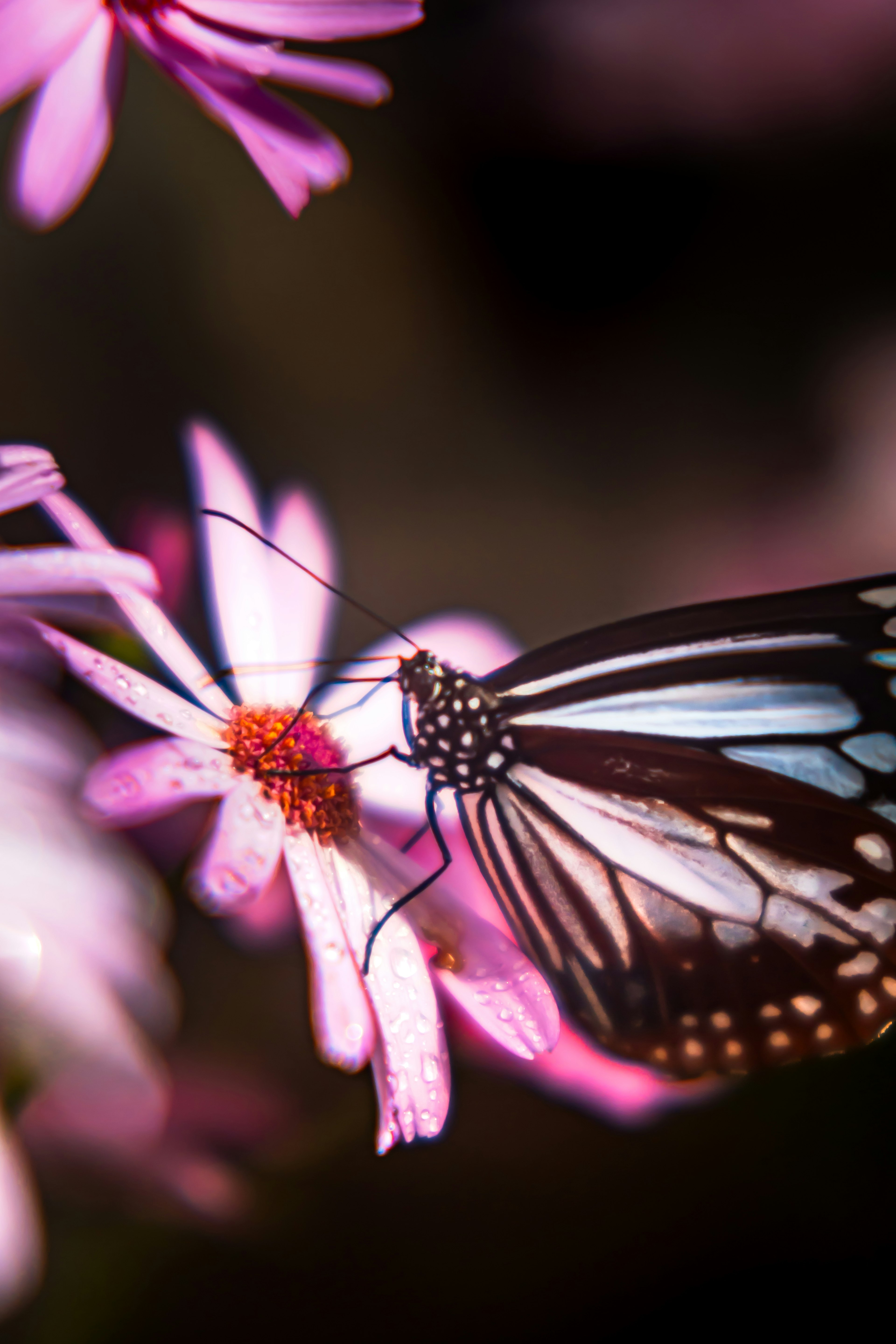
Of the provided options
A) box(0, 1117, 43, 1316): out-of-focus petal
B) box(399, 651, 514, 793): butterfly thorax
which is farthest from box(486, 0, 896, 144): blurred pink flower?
box(0, 1117, 43, 1316): out-of-focus petal

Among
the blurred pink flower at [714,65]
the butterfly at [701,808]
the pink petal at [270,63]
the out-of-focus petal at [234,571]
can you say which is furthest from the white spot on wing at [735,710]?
the blurred pink flower at [714,65]

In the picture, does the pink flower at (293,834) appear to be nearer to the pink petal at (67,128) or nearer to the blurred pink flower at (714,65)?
the pink petal at (67,128)

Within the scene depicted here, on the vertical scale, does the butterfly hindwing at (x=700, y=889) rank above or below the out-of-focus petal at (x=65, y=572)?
below

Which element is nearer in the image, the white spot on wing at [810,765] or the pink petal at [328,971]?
the pink petal at [328,971]

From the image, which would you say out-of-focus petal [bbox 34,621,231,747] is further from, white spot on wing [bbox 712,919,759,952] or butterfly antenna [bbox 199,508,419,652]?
white spot on wing [bbox 712,919,759,952]

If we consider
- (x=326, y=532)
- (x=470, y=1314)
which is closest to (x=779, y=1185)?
(x=470, y=1314)

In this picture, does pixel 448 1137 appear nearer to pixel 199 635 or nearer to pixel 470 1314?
pixel 470 1314

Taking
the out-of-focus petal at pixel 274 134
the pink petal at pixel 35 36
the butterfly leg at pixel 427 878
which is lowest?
the butterfly leg at pixel 427 878
